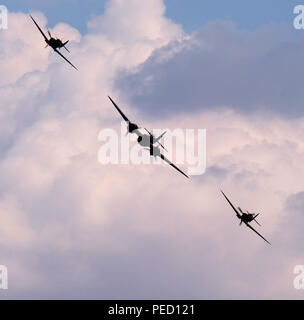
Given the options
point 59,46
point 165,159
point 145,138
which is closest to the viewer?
point 145,138

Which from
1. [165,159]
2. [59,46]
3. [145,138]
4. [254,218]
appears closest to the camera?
[145,138]
